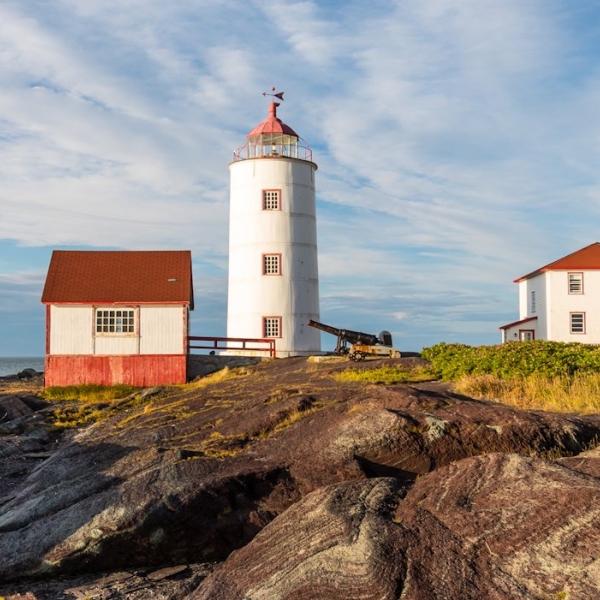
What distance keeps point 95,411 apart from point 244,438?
1282 centimetres

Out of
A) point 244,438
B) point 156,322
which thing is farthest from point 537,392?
point 156,322

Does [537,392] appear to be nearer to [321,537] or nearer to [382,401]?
[382,401]

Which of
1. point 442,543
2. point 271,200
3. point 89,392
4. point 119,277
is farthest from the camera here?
point 271,200

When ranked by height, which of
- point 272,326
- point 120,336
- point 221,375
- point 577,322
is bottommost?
point 221,375

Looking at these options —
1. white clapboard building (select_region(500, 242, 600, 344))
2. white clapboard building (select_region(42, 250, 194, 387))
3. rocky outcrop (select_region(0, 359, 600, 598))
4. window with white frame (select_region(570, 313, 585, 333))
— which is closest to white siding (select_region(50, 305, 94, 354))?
white clapboard building (select_region(42, 250, 194, 387))

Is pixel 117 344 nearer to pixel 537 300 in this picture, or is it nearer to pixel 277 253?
pixel 277 253

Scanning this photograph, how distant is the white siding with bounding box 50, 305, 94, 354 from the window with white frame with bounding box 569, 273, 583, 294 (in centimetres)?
2669

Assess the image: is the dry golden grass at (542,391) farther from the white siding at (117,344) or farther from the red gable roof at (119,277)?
the white siding at (117,344)

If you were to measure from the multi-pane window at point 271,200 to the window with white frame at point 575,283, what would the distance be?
1792 centimetres

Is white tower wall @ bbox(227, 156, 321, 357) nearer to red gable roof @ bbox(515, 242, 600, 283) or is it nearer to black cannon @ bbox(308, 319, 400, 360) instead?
black cannon @ bbox(308, 319, 400, 360)

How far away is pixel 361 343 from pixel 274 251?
708cm

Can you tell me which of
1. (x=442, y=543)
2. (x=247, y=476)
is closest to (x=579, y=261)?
(x=247, y=476)

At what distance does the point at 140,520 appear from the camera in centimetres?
934

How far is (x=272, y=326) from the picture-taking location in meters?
34.9
